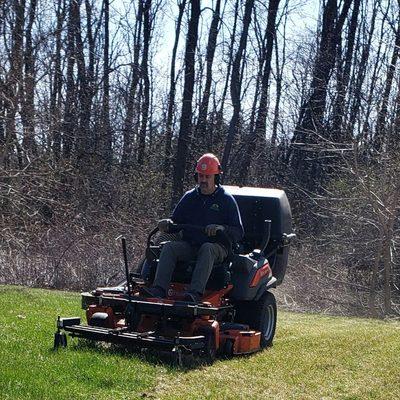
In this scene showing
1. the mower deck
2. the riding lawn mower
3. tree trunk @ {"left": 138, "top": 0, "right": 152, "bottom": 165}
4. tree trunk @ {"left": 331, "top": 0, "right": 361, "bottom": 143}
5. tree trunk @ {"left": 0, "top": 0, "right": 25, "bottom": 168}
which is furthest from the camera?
tree trunk @ {"left": 138, "top": 0, "right": 152, "bottom": 165}

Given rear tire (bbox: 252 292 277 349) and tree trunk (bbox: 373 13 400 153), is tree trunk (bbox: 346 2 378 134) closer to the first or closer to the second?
tree trunk (bbox: 373 13 400 153)

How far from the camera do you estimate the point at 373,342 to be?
32.4 feet

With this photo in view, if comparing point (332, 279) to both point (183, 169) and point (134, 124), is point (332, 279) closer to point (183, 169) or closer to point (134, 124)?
point (183, 169)

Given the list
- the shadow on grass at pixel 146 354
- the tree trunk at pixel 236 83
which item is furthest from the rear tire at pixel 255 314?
the tree trunk at pixel 236 83

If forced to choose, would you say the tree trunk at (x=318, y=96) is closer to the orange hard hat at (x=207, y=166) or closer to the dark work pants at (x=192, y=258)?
the orange hard hat at (x=207, y=166)

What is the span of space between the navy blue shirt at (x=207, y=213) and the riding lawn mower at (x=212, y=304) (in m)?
0.19

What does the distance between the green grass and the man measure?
91 centimetres

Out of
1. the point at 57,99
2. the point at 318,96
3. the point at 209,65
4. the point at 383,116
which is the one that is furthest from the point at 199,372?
the point at 209,65

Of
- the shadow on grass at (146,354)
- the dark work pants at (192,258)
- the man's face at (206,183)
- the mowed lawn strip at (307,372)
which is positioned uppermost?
the man's face at (206,183)

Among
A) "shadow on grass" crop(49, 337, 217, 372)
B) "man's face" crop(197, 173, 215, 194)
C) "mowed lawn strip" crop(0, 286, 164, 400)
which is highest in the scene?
"man's face" crop(197, 173, 215, 194)

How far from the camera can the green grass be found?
627cm

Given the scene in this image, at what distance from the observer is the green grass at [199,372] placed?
6.27m

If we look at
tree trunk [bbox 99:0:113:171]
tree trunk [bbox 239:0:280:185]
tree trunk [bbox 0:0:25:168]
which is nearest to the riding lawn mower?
tree trunk [bbox 0:0:25:168]

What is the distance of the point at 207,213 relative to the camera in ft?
29.0
